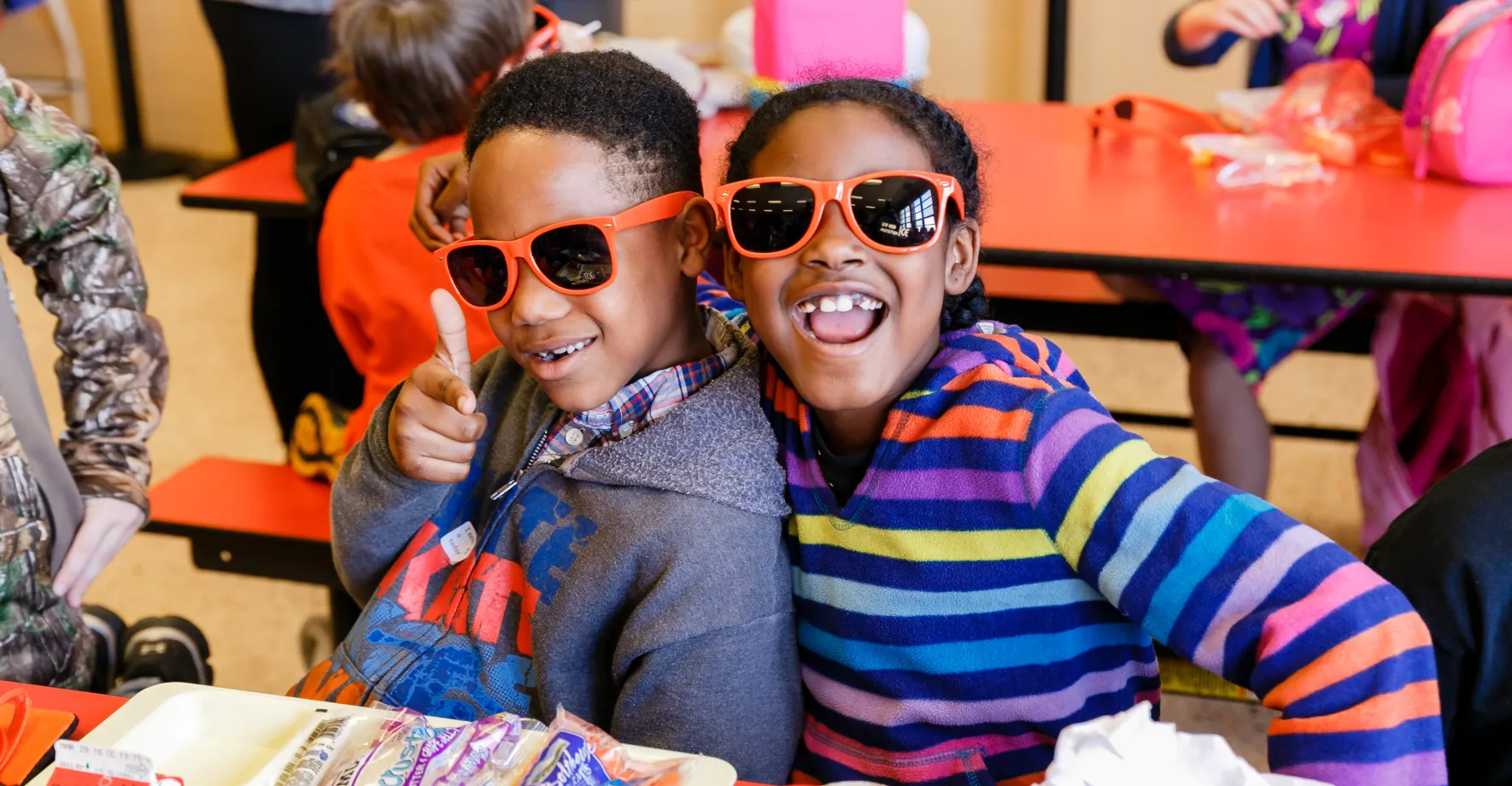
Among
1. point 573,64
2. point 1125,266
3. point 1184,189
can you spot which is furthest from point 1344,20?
point 573,64

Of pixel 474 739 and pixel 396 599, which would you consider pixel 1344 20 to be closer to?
pixel 396 599

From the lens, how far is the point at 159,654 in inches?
65.5

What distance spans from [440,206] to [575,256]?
0.59m

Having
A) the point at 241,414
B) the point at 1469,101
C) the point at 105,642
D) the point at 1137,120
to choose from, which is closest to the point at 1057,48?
the point at 1137,120

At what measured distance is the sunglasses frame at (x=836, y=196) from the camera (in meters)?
1.08

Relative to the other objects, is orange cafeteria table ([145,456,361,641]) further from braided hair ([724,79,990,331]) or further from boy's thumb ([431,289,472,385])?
braided hair ([724,79,990,331])

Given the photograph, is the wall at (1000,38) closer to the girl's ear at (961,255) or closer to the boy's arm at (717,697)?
the girl's ear at (961,255)

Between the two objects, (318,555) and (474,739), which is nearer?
(474,739)

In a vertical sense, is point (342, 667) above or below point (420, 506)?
below

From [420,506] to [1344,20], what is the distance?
82.0 inches

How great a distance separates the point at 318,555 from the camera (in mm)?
2010

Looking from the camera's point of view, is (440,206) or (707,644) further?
(440,206)

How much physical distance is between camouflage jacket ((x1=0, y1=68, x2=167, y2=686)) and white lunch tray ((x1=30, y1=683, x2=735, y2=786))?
497 millimetres

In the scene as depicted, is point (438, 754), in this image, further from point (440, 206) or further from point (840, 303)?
point (440, 206)
